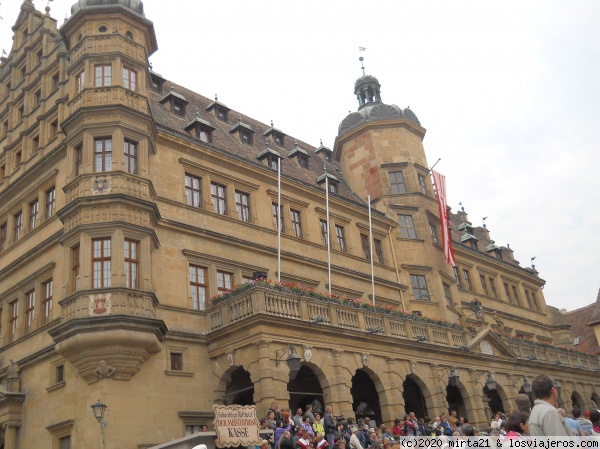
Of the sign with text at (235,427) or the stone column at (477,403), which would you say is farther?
the stone column at (477,403)

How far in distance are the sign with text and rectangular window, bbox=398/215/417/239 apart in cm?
2397

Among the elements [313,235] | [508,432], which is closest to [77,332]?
[313,235]

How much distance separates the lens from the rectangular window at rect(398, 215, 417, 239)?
38.6 m

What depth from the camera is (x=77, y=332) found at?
20953 mm

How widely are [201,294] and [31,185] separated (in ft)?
30.9

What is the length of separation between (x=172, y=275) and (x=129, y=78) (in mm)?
8642

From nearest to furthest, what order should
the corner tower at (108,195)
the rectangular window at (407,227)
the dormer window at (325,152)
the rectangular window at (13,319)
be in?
the corner tower at (108,195) → the rectangular window at (13,319) → the rectangular window at (407,227) → the dormer window at (325,152)

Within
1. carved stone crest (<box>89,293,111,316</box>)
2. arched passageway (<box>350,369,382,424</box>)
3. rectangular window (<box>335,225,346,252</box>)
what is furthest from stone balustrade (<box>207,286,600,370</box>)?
rectangular window (<box>335,225,346,252</box>)

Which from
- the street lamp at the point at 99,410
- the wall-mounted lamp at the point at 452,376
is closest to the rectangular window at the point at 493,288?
the wall-mounted lamp at the point at 452,376

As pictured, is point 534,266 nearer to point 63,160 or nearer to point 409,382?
point 409,382

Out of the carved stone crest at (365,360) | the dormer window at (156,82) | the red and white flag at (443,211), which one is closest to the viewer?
the carved stone crest at (365,360)

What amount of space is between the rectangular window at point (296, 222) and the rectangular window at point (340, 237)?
2.82 m

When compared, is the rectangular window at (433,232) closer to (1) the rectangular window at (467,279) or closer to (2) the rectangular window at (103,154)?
(1) the rectangular window at (467,279)

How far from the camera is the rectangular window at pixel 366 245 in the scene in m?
35.9
